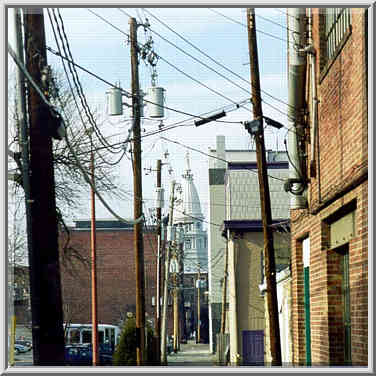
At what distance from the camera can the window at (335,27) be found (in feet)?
39.4

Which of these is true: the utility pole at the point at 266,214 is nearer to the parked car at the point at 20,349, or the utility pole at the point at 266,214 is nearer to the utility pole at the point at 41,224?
the parked car at the point at 20,349

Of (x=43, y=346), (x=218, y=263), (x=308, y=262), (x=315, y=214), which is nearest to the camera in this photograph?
(x=43, y=346)

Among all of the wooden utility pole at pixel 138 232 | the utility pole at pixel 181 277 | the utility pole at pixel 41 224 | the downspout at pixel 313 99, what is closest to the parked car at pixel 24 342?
the utility pole at pixel 41 224

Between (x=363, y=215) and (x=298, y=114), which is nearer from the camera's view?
(x=363, y=215)

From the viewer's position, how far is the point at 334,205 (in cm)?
1264

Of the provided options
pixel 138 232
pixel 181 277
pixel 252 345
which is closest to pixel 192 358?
pixel 252 345

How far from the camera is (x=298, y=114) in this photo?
14836mm

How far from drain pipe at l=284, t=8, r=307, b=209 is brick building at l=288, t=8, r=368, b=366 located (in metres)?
0.12

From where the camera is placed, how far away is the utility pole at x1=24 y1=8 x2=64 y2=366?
9805mm

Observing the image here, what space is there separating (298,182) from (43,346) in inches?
255

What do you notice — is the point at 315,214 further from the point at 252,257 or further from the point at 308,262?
the point at 252,257

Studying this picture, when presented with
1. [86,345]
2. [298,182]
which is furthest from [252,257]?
[298,182]

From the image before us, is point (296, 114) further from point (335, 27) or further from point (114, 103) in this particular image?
point (114, 103)

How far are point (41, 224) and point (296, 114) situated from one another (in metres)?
6.29
